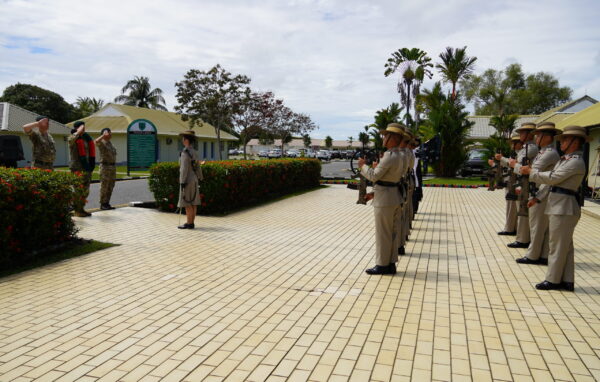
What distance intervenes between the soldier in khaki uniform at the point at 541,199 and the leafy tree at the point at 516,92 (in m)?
64.0

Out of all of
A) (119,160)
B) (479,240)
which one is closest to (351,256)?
(479,240)

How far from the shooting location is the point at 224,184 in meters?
12.1

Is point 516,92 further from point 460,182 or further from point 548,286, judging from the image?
point 548,286

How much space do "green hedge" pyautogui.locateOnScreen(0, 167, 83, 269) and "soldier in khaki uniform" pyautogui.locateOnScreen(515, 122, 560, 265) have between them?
6485 millimetres

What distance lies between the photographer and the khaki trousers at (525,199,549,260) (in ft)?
22.9

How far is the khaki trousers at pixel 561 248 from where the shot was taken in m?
5.72

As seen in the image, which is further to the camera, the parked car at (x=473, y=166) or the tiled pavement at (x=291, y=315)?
the parked car at (x=473, y=166)

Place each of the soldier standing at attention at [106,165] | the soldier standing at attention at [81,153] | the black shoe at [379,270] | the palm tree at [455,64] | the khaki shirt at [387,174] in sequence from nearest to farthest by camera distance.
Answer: the khaki shirt at [387,174] → the black shoe at [379,270] → the soldier standing at attention at [81,153] → the soldier standing at attention at [106,165] → the palm tree at [455,64]

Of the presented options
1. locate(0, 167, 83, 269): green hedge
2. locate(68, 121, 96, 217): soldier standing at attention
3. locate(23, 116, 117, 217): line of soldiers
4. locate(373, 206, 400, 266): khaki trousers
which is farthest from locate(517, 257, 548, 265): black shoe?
locate(68, 121, 96, 217): soldier standing at attention

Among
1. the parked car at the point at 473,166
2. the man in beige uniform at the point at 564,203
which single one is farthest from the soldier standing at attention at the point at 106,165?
the parked car at the point at 473,166

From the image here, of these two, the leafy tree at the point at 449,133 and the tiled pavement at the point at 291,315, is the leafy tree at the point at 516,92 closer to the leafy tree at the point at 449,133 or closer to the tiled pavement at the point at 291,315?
the leafy tree at the point at 449,133

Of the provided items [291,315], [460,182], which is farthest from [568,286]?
[460,182]

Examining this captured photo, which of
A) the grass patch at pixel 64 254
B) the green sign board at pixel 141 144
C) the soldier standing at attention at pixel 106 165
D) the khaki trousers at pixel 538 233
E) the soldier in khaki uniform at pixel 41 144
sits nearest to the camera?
the grass patch at pixel 64 254

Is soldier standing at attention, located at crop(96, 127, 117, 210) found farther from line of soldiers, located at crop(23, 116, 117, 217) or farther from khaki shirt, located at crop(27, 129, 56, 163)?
khaki shirt, located at crop(27, 129, 56, 163)
